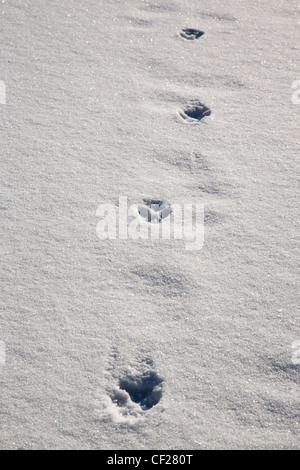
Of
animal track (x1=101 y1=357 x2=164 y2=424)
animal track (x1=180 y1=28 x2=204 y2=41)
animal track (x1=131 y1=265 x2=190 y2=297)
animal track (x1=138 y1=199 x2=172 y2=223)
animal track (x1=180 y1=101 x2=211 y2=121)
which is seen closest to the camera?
animal track (x1=101 y1=357 x2=164 y2=424)

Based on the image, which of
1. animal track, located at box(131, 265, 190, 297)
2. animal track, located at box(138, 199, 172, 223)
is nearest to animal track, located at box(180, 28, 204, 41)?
animal track, located at box(138, 199, 172, 223)

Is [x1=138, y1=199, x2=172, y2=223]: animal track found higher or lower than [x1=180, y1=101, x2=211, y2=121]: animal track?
lower

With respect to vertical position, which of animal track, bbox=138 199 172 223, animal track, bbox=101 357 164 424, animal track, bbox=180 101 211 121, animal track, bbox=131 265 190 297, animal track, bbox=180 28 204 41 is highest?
animal track, bbox=180 28 204 41

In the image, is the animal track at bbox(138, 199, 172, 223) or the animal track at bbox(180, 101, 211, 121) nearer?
the animal track at bbox(138, 199, 172, 223)

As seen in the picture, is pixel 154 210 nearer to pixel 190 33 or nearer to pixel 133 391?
pixel 133 391

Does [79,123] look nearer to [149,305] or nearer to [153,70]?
[153,70]

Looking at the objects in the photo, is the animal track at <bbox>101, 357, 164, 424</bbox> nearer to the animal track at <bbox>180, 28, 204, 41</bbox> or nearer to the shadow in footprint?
the shadow in footprint

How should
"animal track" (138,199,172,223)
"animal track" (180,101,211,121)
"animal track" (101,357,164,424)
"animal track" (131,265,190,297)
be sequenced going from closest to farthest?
"animal track" (101,357,164,424)
"animal track" (131,265,190,297)
"animal track" (138,199,172,223)
"animal track" (180,101,211,121)

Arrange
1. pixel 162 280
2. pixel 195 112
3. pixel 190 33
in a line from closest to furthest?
pixel 162 280 → pixel 195 112 → pixel 190 33

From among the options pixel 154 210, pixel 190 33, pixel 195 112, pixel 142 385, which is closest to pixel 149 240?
pixel 154 210
